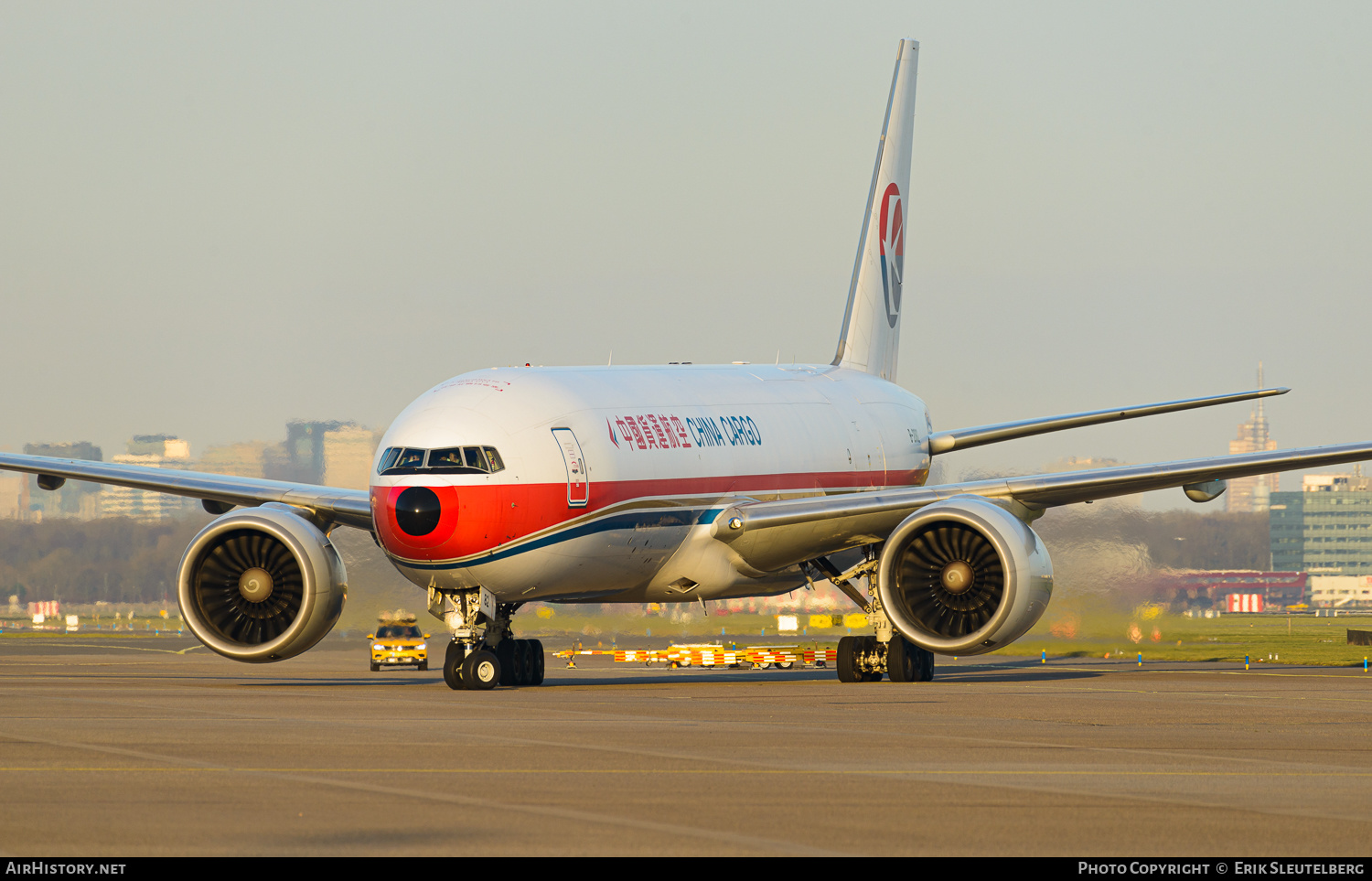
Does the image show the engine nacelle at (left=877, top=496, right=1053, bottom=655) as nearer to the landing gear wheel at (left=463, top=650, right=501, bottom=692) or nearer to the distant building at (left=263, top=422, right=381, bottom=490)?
the landing gear wheel at (left=463, top=650, right=501, bottom=692)

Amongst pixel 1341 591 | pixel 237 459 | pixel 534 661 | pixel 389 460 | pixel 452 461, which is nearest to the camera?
pixel 452 461

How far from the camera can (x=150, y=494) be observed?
→ 5922 cm

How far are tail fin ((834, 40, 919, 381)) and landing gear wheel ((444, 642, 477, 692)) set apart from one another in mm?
13763

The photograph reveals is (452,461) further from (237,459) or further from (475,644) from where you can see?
(237,459)

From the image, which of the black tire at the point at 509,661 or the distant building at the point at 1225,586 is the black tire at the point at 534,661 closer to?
the black tire at the point at 509,661

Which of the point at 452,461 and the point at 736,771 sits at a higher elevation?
the point at 452,461

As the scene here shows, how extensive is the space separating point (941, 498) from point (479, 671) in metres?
7.20

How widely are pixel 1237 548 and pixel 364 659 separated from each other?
85.4 feet

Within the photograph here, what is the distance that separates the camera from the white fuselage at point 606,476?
25.3 m

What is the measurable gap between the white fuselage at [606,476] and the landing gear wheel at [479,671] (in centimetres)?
90

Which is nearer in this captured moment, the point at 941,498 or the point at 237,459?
the point at 941,498

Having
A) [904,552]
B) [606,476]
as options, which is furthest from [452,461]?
[904,552]

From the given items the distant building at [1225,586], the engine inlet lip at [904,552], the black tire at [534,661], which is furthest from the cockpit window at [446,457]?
the distant building at [1225,586]

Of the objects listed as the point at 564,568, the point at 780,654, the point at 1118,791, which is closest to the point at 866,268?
the point at 780,654
